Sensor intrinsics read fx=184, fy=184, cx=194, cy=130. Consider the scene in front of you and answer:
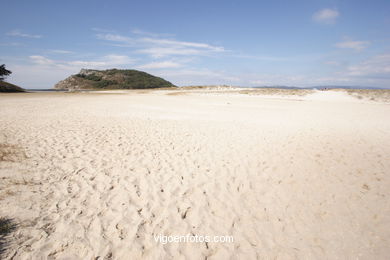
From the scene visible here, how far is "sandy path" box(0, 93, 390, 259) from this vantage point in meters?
3.43

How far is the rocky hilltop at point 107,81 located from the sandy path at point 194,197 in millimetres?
115209

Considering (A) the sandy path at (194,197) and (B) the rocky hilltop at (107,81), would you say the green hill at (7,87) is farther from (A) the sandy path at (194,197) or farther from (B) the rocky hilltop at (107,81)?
(B) the rocky hilltop at (107,81)

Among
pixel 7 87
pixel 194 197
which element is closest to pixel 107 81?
pixel 7 87

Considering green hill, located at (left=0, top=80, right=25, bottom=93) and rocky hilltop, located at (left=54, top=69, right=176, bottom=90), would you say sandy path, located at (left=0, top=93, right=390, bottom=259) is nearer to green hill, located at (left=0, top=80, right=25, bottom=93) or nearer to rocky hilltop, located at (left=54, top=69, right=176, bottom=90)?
green hill, located at (left=0, top=80, right=25, bottom=93)

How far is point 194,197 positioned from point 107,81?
127 meters

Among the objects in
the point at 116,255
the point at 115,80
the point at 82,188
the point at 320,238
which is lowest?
the point at 320,238

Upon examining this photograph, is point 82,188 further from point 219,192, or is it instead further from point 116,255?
point 219,192

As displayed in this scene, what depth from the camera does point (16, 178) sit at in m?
4.95

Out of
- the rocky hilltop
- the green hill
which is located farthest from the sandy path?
the rocky hilltop

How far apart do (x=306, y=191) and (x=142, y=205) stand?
14.5 ft

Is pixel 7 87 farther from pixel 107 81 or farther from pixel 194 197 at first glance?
pixel 107 81

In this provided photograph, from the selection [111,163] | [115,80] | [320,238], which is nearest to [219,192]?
[320,238]

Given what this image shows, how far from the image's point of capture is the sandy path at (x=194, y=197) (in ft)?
11.2

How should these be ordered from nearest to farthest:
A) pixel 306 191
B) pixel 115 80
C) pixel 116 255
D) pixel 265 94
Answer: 1. pixel 116 255
2. pixel 306 191
3. pixel 265 94
4. pixel 115 80
